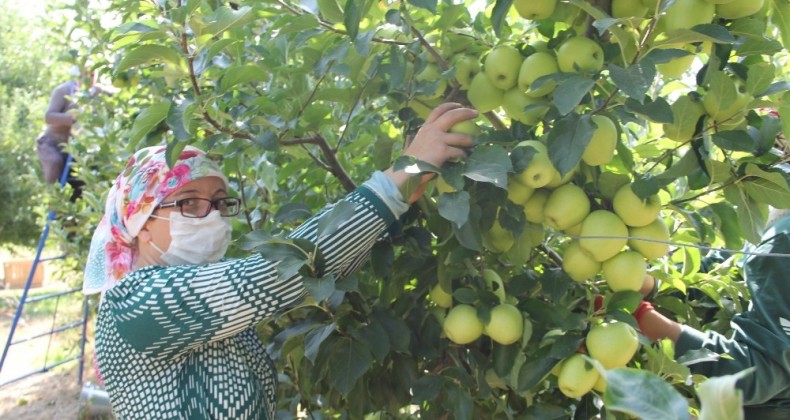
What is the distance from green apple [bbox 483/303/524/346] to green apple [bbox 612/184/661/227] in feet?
0.86

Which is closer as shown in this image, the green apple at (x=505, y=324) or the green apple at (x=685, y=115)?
the green apple at (x=685, y=115)

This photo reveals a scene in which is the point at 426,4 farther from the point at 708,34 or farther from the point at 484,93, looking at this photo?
the point at 708,34

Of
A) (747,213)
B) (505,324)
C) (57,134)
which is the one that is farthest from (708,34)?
(57,134)

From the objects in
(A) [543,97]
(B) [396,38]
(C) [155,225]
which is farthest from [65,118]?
(A) [543,97]

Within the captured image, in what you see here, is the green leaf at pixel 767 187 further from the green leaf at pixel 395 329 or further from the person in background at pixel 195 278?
the green leaf at pixel 395 329

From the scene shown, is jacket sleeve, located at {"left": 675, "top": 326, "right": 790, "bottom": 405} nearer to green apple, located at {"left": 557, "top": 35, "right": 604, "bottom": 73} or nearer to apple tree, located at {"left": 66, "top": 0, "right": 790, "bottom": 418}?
apple tree, located at {"left": 66, "top": 0, "right": 790, "bottom": 418}

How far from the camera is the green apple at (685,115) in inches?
46.0

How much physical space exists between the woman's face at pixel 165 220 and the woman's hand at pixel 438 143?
0.52 meters

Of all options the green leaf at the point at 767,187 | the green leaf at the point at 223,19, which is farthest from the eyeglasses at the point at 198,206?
the green leaf at the point at 767,187

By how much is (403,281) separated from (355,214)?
1.08ft

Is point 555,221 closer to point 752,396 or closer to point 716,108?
point 716,108

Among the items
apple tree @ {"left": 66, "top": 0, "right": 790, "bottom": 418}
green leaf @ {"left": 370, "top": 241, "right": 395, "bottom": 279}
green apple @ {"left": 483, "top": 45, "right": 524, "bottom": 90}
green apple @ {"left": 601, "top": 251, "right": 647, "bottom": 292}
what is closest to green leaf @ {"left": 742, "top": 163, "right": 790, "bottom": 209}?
apple tree @ {"left": 66, "top": 0, "right": 790, "bottom": 418}

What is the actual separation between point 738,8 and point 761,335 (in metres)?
0.63

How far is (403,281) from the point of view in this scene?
1.57 m
